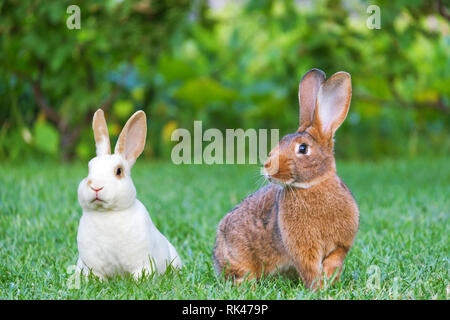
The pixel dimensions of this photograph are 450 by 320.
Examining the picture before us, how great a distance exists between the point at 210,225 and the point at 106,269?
4.20 feet

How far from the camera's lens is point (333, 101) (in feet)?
8.71

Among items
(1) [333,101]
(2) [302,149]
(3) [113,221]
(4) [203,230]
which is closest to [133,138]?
(3) [113,221]

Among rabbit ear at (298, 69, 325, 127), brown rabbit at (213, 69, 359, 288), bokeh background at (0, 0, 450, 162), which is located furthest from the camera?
bokeh background at (0, 0, 450, 162)

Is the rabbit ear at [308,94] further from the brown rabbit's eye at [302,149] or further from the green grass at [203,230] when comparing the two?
Result: the green grass at [203,230]

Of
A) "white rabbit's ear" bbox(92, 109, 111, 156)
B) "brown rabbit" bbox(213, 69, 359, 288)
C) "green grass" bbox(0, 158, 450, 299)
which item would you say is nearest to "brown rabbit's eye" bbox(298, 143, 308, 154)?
"brown rabbit" bbox(213, 69, 359, 288)

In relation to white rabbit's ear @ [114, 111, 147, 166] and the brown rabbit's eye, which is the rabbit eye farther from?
the brown rabbit's eye

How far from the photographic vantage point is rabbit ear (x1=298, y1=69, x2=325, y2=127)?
106 inches

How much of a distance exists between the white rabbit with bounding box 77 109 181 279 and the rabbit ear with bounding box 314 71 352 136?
756 millimetres

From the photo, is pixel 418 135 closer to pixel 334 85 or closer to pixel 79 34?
pixel 79 34

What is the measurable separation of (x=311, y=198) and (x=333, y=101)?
0.41 meters

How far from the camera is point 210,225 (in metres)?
3.89

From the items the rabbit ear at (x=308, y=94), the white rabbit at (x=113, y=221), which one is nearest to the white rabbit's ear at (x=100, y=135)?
the white rabbit at (x=113, y=221)

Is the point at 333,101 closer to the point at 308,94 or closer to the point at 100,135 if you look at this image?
the point at 308,94
